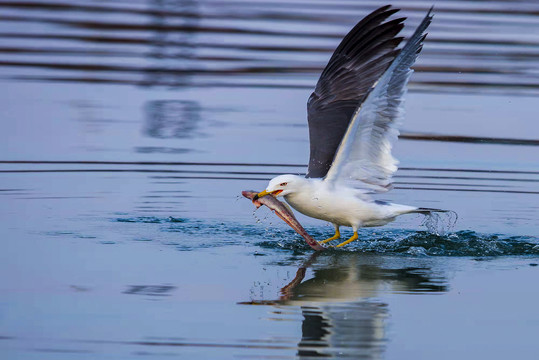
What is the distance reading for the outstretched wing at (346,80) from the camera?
10.1m

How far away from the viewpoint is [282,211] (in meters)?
9.52

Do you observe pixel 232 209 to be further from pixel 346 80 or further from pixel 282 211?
pixel 346 80

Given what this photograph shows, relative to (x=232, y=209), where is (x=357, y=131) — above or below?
above

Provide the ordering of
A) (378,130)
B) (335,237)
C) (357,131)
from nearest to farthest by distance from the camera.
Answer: (357,131) < (378,130) < (335,237)

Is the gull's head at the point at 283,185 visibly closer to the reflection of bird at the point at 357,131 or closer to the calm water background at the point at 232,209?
the reflection of bird at the point at 357,131

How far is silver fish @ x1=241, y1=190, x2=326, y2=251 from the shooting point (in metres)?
9.46

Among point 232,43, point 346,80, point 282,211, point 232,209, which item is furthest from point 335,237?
point 232,43

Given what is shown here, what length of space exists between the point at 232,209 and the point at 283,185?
4.43 ft

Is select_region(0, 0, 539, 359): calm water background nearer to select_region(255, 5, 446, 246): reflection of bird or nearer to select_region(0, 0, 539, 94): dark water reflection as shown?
select_region(0, 0, 539, 94): dark water reflection

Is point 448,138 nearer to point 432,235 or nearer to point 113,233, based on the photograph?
point 432,235

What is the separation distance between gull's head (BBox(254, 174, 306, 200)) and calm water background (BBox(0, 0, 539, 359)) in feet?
1.41

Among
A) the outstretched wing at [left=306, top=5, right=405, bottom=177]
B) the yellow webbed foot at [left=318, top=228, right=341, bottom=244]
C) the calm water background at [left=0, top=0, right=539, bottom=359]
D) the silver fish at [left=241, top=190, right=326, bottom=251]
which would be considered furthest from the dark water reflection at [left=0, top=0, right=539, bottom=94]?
the silver fish at [left=241, top=190, right=326, bottom=251]

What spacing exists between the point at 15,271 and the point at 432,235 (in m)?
3.55

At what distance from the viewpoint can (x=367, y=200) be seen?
9.87 m
